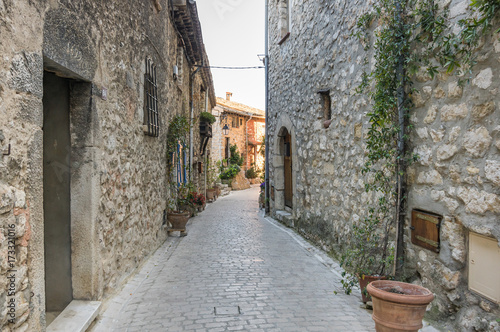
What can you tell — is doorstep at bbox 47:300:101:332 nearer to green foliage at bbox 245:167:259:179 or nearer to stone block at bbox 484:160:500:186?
stone block at bbox 484:160:500:186

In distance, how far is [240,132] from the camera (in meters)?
30.0

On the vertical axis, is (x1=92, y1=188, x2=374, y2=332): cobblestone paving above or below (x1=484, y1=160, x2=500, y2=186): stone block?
below

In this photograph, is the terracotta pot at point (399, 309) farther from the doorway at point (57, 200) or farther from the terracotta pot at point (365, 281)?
the doorway at point (57, 200)

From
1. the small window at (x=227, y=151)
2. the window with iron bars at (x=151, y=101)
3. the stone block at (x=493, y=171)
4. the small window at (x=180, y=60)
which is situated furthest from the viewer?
the small window at (x=227, y=151)

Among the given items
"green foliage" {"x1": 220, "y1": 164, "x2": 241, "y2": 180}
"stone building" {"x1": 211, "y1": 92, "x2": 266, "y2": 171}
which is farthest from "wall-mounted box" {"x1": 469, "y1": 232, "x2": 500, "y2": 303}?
"stone building" {"x1": 211, "y1": 92, "x2": 266, "y2": 171}

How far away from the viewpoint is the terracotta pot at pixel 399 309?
263 cm

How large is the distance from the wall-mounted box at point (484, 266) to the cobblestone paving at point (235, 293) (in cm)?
97

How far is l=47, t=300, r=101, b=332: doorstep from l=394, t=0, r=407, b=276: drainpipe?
2.82m

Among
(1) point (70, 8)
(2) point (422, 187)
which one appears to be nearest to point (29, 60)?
(1) point (70, 8)

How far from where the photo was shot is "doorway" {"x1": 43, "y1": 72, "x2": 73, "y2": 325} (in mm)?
3207

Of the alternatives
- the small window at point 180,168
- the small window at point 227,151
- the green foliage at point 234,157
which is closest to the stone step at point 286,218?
the small window at point 180,168

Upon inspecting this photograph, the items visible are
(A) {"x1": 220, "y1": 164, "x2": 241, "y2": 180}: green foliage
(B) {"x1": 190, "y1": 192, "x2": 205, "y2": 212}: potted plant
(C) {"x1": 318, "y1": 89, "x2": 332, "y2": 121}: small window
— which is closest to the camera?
(C) {"x1": 318, "y1": 89, "x2": 332, "y2": 121}: small window

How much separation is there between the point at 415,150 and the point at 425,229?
73cm

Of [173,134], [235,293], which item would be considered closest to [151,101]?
[173,134]
